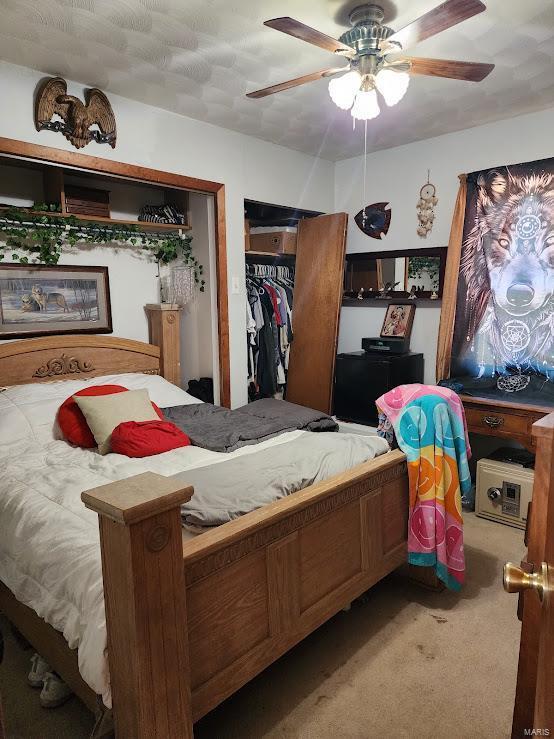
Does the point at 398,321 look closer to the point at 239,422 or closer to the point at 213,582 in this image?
the point at 239,422

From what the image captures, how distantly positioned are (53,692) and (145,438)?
1.10 metres

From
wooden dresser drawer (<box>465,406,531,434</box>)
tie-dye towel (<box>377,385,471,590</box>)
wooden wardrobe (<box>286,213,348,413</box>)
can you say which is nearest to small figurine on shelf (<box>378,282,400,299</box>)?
wooden wardrobe (<box>286,213,348,413</box>)

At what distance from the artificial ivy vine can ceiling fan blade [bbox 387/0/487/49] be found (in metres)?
2.21

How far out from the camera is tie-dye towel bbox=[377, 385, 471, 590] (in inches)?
85.9

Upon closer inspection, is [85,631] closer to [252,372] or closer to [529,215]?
[252,372]

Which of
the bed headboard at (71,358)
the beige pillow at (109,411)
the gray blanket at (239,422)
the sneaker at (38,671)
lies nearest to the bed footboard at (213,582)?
the sneaker at (38,671)

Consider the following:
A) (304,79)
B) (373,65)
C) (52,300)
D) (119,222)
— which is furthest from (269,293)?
(373,65)

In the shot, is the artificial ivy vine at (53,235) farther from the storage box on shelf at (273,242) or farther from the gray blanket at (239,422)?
the gray blanket at (239,422)

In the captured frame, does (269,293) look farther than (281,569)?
Yes

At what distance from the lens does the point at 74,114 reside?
2844mm

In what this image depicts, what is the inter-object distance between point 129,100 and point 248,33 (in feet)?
3.74

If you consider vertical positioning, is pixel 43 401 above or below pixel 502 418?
above

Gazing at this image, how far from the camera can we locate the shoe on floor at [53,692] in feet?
5.59

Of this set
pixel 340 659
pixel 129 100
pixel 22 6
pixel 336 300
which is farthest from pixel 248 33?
pixel 340 659
